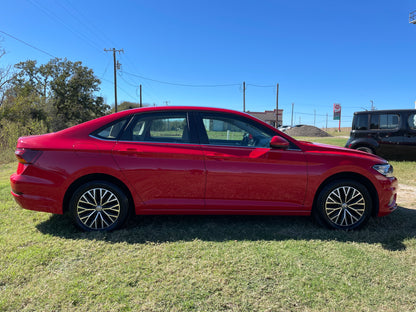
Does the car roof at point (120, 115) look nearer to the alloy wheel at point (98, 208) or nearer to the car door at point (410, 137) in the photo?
the alloy wheel at point (98, 208)

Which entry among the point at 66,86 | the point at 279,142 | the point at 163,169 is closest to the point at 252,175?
the point at 279,142

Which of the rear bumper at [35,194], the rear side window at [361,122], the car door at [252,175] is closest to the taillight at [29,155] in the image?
the rear bumper at [35,194]

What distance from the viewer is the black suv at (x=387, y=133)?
8.47 m

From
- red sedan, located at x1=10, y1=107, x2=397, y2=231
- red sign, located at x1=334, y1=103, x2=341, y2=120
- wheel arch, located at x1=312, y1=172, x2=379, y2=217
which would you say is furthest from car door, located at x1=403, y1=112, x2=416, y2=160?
red sign, located at x1=334, y1=103, x2=341, y2=120

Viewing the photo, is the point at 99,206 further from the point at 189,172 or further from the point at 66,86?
the point at 66,86

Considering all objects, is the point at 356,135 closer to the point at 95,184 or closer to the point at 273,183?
the point at 273,183

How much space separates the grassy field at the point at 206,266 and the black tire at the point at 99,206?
15 centimetres

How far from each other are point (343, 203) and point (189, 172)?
6.76 ft

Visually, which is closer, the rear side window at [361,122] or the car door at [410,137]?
the car door at [410,137]

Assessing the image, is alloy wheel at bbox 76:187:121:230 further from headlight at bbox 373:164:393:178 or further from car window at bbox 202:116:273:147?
headlight at bbox 373:164:393:178

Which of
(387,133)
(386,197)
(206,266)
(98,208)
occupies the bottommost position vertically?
(206,266)

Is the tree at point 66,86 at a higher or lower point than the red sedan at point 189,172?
higher

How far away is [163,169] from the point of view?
3.20 meters

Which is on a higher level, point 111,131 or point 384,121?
point 384,121
